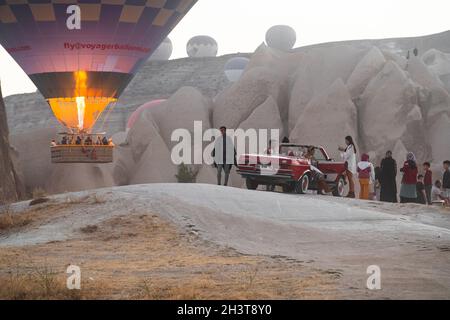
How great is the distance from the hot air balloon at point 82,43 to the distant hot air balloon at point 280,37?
4891 cm

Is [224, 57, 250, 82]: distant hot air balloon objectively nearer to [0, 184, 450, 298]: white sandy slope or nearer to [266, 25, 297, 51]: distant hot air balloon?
[266, 25, 297, 51]: distant hot air balloon

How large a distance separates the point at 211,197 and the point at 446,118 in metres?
29.7

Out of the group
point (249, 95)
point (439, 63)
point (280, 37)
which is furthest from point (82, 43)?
point (280, 37)

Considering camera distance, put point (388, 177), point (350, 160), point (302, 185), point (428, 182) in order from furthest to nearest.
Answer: point (428, 182) < point (388, 177) < point (350, 160) < point (302, 185)

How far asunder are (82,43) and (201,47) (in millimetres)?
73110

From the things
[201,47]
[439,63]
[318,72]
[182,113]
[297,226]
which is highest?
[201,47]

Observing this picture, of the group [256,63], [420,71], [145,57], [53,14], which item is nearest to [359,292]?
[53,14]

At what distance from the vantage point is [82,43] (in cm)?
3553

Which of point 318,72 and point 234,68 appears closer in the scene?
point 318,72

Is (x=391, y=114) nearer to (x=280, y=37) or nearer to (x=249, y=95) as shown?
(x=249, y=95)

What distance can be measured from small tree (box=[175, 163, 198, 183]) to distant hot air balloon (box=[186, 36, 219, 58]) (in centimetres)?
6076

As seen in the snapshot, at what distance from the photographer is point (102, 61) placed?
3641cm

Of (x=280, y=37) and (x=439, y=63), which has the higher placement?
(x=280, y=37)
